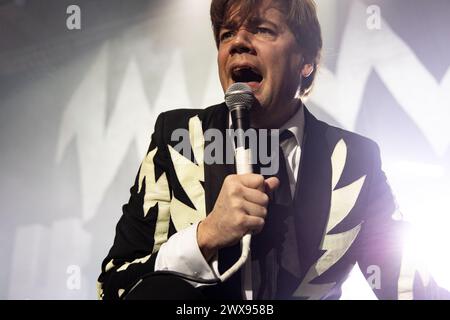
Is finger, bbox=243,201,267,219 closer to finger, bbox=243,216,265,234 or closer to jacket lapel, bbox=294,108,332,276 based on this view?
finger, bbox=243,216,265,234

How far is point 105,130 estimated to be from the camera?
4.84ft

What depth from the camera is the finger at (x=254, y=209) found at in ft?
2.72

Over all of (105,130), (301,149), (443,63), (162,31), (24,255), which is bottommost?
(24,255)

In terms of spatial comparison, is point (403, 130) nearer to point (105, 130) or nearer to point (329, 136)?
point (329, 136)

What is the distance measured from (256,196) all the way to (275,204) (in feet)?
0.99

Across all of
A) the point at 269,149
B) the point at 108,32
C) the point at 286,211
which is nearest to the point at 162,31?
the point at 108,32

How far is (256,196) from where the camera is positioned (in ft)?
2.71

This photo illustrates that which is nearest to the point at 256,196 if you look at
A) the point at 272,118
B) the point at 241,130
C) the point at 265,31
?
the point at 241,130

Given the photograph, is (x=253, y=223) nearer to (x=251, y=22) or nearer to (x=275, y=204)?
(x=275, y=204)

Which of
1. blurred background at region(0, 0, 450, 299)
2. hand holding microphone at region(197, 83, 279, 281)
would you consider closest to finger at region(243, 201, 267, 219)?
hand holding microphone at region(197, 83, 279, 281)

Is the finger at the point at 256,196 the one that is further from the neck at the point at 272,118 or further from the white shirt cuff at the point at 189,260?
the neck at the point at 272,118

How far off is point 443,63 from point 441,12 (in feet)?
0.61

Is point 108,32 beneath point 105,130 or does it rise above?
above

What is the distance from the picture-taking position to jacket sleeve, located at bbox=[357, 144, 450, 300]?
114cm
